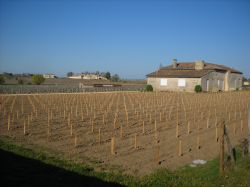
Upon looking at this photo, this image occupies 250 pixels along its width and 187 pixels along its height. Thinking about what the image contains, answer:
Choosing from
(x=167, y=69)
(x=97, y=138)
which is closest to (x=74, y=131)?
(x=97, y=138)

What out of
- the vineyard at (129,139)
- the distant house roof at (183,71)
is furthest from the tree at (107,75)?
the vineyard at (129,139)

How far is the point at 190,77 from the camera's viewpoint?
4647 cm

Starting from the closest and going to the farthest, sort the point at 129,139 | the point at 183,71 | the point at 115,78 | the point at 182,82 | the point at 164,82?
the point at 129,139 < the point at 182,82 < the point at 164,82 < the point at 183,71 < the point at 115,78

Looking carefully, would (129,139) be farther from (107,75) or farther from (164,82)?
(107,75)

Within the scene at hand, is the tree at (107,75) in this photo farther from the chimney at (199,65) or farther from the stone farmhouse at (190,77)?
the chimney at (199,65)

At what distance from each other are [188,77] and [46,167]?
40574 millimetres

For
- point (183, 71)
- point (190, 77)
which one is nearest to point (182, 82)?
point (190, 77)

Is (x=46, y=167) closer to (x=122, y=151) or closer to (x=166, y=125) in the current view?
(x=122, y=151)

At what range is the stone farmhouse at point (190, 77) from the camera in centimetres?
4669

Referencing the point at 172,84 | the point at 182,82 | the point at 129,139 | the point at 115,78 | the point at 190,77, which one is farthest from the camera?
the point at 115,78

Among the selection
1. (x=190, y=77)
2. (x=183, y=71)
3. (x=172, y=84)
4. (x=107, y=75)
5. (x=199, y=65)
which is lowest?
(x=172, y=84)

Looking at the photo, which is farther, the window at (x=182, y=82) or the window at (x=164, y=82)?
the window at (x=164, y=82)

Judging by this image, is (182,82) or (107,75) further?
(107,75)

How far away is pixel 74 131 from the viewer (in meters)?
13.9
